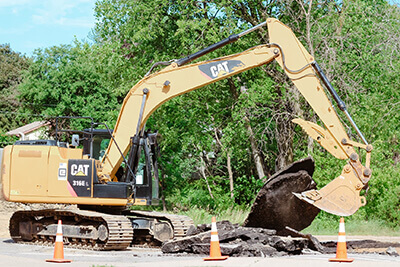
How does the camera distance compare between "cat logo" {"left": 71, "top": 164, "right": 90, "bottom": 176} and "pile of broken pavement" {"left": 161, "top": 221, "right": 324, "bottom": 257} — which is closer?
"pile of broken pavement" {"left": 161, "top": 221, "right": 324, "bottom": 257}

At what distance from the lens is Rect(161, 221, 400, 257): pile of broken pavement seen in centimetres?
1209

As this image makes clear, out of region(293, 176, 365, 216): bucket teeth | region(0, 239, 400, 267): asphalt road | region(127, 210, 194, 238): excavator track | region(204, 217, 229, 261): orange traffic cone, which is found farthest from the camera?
region(127, 210, 194, 238): excavator track

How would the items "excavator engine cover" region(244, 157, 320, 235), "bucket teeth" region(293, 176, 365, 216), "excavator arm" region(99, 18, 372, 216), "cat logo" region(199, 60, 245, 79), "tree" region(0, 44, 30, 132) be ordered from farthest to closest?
"tree" region(0, 44, 30, 132) < "cat logo" region(199, 60, 245, 79) < "excavator arm" region(99, 18, 372, 216) < "excavator engine cover" region(244, 157, 320, 235) < "bucket teeth" region(293, 176, 365, 216)

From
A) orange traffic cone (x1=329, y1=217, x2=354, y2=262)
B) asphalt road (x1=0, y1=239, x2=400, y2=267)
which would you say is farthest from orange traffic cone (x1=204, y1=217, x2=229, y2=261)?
orange traffic cone (x1=329, y1=217, x2=354, y2=262)

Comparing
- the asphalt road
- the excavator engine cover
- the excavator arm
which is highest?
the excavator arm

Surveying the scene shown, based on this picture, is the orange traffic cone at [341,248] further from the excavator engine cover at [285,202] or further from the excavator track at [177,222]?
the excavator track at [177,222]

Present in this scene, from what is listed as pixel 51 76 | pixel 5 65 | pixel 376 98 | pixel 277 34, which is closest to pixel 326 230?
pixel 376 98

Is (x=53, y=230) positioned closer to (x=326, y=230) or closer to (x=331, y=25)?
(x=326, y=230)

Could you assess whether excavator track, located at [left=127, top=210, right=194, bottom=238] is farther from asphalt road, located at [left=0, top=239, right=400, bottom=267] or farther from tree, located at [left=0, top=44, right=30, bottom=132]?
tree, located at [left=0, top=44, right=30, bottom=132]

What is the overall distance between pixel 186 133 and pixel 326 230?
7662 mm

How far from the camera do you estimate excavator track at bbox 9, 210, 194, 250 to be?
47.6ft

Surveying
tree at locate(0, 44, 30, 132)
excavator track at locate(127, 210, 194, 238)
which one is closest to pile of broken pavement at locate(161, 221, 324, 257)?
excavator track at locate(127, 210, 194, 238)

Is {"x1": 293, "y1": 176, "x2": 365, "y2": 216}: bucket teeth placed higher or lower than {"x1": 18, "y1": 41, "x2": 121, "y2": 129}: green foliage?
lower

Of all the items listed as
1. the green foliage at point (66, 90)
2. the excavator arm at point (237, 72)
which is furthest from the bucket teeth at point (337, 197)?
the green foliage at point (66, 90)
